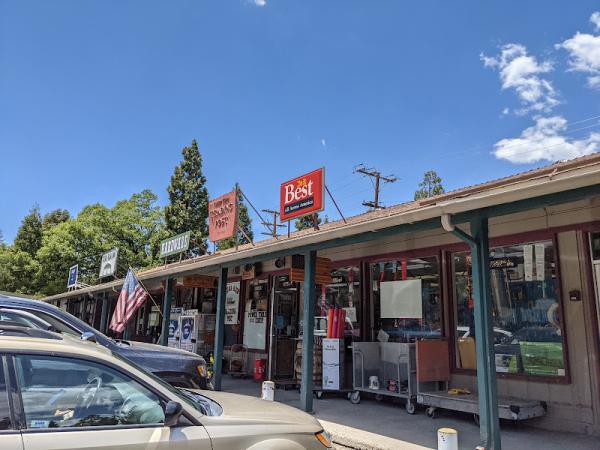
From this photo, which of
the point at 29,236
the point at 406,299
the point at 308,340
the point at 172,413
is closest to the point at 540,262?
the point at 406,299

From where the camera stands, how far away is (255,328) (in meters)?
13.8

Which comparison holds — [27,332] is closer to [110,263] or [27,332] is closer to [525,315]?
[525,315]

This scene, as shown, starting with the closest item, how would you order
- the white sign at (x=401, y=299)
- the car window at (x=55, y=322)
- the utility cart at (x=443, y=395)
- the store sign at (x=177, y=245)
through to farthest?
the car window at (x=55, y=322)
the utility cart at (x=443, y=395)
the white sign at (x=401, y=299)
the store sign at (x=177, y=245)

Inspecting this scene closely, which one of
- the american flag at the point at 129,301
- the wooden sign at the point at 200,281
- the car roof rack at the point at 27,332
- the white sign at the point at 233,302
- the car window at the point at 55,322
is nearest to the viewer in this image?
the car roof rack at the point at 27,332

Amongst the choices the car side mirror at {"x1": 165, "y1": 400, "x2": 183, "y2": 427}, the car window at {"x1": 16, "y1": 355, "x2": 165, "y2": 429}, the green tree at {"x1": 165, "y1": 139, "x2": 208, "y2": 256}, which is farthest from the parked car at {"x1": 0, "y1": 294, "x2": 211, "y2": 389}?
the green tree at {"x1": 165, "y1": 139, "x2": 208, "y2": 256}

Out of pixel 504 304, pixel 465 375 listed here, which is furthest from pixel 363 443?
pixel 504 304

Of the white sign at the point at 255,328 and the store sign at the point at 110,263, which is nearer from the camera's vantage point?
the white sign at the point at 255,328

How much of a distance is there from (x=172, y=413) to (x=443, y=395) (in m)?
5.74

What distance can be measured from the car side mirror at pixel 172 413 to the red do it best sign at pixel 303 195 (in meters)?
8.58

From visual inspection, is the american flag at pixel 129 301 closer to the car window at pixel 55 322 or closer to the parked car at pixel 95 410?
the car window at pixel 55 322

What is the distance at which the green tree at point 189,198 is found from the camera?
126ft

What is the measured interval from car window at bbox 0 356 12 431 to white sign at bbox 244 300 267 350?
1072 cm

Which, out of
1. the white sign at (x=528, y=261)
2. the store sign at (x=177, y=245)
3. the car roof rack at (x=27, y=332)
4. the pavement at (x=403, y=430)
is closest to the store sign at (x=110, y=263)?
the store sign at (x=177, y=245)

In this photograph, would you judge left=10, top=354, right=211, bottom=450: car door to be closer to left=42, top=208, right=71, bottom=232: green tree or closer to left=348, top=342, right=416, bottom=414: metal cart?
left=348, top=342, right=416, bottom=414: metal cart
